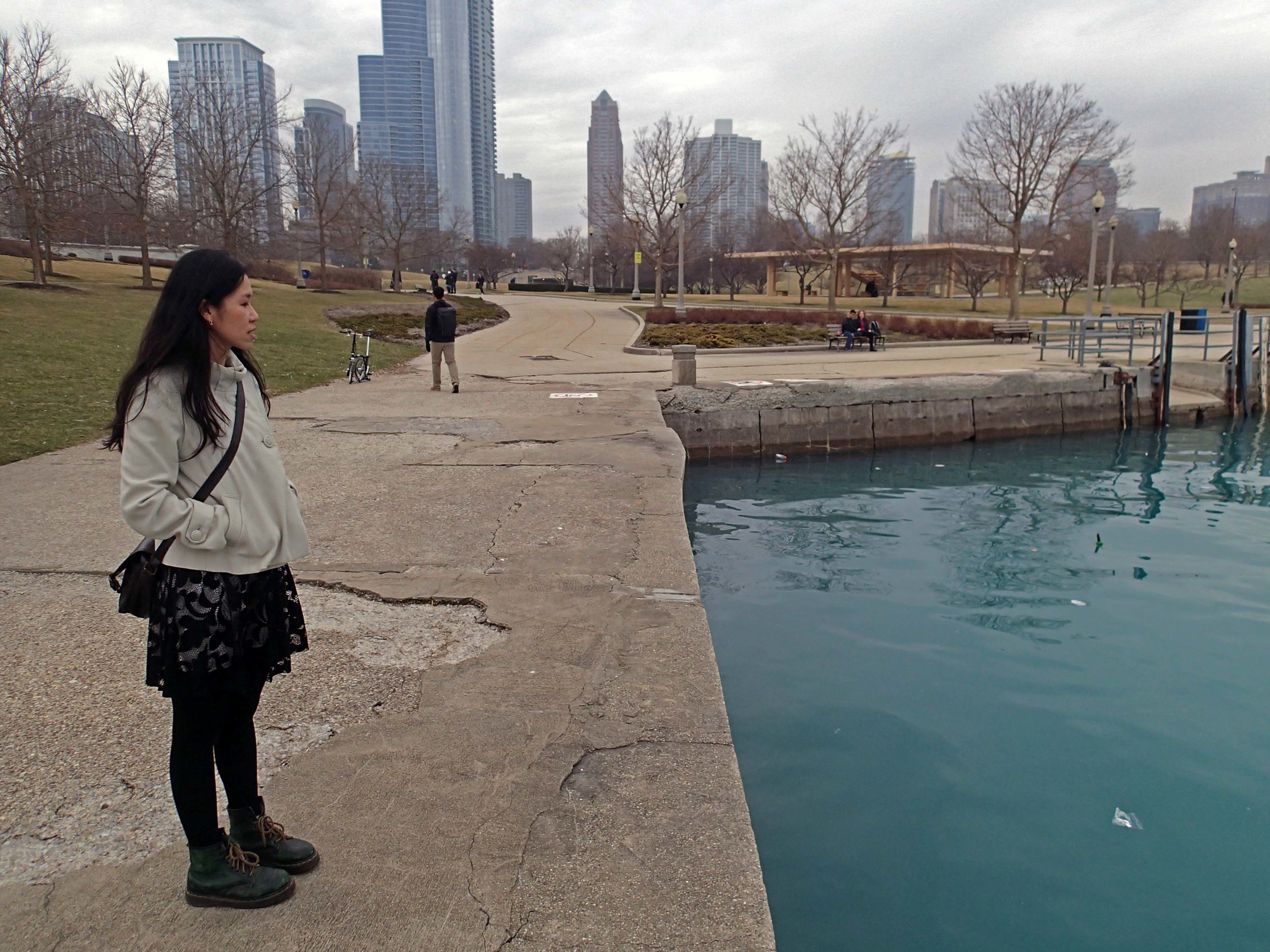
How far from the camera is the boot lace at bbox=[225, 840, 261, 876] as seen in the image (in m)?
2.57

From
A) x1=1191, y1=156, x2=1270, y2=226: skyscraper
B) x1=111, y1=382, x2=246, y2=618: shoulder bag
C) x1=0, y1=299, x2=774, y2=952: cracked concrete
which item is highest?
x1=1191, y1=156, x2=1270, y2=226: skyscraper

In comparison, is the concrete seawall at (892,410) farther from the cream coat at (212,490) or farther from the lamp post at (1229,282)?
the lamp post at (1229,282)

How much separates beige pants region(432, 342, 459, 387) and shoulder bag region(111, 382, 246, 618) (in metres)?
12.3

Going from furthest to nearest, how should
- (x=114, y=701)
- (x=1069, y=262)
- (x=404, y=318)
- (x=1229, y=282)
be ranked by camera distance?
(x=1069, y=262) → (x=1229, y=282) → (x=404, y=318) → (x=114, y=701)

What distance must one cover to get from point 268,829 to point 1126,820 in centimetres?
427

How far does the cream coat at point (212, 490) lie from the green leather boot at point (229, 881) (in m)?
0.82

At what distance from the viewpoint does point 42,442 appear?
32.4ft

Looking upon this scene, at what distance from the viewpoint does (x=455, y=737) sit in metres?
3.56

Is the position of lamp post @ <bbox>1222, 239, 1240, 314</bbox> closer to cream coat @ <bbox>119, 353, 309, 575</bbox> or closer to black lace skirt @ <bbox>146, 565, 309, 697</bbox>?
cream coat @ <bbox>119, 353, 309, 575</bbox>

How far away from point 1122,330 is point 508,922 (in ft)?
79.2

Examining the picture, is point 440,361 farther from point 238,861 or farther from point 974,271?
point 974,271

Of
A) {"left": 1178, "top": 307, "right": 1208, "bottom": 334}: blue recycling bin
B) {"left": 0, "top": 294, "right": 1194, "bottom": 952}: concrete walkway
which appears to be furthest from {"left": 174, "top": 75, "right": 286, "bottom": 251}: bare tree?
{"left": 0, "top": 294, "right": 1194, "bottom": 952}: concrete walkway

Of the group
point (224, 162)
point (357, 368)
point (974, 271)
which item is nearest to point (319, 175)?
point (224, 162)

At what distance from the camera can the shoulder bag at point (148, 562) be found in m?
2.42
